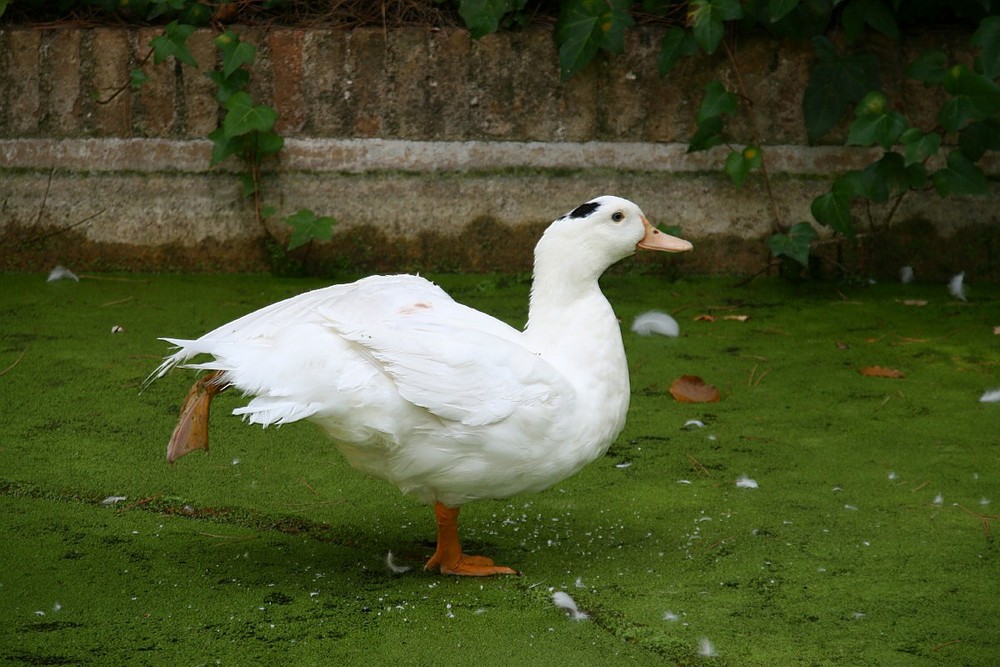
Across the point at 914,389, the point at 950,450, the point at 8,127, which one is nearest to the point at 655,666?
the point at 950,450

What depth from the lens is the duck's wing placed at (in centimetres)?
257

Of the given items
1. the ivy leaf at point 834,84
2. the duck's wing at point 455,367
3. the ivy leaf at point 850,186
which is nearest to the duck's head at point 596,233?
the duck's wing at point 455,367

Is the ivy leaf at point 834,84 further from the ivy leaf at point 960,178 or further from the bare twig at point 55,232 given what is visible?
the bare twig at point 55,232

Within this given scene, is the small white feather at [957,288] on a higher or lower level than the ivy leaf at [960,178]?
lower

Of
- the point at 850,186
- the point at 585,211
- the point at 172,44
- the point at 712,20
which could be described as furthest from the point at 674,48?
the point at 585,211

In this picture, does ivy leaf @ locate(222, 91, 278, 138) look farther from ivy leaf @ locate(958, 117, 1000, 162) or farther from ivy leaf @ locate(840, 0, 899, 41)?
ivy leaf @ locate(958, 117, 1000, 162)

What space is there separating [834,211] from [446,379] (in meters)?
2.88

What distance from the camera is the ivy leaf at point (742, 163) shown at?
508 cm

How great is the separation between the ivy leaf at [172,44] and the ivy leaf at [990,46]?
3225 millimetres

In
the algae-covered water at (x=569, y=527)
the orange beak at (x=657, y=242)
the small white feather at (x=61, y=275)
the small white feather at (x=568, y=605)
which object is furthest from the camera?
the small white feather at (x=61, y=275)

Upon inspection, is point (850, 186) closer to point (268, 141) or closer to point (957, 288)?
point (957, 288)

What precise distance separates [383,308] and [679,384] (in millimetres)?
1608

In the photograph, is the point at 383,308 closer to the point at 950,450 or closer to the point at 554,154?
the point at 950,450

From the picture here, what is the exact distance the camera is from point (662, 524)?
309cm
